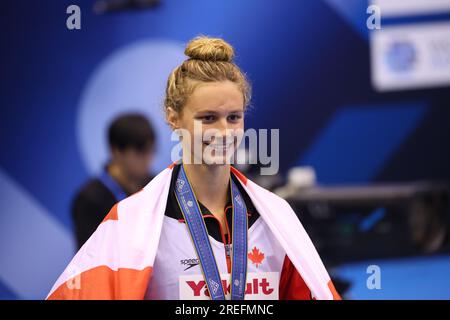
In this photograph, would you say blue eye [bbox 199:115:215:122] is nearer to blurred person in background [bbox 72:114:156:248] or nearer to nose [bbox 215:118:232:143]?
nose [bbox 215:118:232:143]

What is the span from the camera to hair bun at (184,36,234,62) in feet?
7.98

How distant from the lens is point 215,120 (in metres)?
2.32

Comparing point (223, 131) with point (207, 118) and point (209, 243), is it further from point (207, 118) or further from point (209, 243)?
point (209, 243)

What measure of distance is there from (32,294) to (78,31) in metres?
2.39

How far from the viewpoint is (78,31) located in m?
6.56

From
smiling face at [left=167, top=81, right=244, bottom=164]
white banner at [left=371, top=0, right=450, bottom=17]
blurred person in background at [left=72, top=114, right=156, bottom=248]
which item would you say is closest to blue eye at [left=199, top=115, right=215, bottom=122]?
smiling face at [left=167, top=81, right=244, bottom=164]

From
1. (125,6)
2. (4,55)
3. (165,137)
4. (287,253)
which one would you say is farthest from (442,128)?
(287,253)

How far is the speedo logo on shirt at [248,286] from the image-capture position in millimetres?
2283

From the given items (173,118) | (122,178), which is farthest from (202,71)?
(122,178)

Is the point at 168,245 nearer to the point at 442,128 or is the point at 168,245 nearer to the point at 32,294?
the point at 32,294

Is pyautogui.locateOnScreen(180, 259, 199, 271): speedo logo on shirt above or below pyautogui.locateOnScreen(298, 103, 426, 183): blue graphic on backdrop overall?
below

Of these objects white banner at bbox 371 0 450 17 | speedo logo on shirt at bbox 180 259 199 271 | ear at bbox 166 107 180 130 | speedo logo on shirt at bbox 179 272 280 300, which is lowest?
speedo logo on shirt at bbox 179 272 280 300

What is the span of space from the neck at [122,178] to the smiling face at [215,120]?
238 cm

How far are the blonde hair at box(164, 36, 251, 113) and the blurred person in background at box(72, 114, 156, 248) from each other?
1.88 metres
